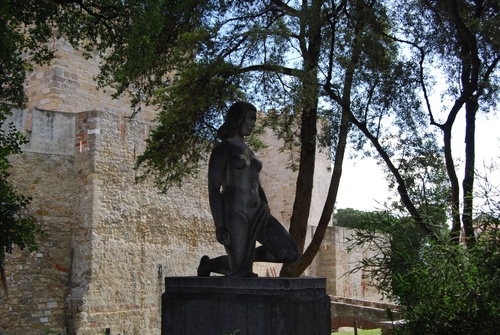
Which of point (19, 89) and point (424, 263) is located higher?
point (19, 89)

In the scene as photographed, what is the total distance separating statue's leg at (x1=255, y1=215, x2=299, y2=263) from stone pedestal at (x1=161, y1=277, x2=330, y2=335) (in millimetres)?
380

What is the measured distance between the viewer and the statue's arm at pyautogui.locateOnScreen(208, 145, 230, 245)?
17.6 ft

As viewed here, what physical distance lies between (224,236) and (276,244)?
1.50ft

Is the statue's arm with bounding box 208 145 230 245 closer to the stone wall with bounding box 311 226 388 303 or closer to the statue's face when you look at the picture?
the statue's face

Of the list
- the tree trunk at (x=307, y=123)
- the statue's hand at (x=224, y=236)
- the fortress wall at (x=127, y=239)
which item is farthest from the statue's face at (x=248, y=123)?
the fortress wall at (x=127, y=239)

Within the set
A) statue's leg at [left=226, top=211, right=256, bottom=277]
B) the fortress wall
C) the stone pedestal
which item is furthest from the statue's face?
the fortress wall

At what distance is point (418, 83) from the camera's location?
10492 mm

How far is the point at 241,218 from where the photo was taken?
5.35 m

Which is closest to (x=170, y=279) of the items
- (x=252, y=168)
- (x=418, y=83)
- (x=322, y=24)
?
(x=252, y=168)

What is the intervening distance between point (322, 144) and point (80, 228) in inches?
216

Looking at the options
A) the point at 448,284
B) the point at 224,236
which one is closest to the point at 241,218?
the point at 224,236

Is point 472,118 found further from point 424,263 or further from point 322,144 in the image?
point 424,263

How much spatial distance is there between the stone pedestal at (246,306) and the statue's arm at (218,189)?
41 cm

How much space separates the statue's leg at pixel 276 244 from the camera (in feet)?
17.5
